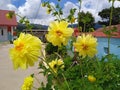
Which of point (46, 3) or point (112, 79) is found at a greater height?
point (46, 3)

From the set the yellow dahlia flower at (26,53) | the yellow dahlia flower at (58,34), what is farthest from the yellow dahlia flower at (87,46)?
the yellow dahlia flower at (26,53)

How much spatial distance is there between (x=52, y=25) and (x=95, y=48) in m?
0.20

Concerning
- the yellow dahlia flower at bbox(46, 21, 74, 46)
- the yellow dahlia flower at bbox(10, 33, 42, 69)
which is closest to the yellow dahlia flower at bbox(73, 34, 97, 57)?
the yellow dahlia flower at bbox(46, 21, 74, 46)

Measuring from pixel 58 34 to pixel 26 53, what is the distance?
0.55ft

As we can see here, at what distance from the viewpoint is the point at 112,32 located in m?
2.10

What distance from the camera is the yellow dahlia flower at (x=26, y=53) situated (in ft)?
4.52

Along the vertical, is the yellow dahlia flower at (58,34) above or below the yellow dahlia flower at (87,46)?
above

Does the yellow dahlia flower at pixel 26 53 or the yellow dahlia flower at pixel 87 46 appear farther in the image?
the yellow dahlia flower at pixel 87 46

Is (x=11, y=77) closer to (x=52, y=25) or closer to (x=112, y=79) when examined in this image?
(x=112, y=79)

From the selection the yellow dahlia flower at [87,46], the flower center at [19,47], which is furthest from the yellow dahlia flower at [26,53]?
the yellow dahlia flower at [87,46]

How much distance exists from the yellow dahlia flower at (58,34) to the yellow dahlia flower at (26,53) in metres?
0.08

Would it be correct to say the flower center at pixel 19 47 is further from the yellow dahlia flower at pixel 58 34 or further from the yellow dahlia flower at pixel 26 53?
the yellow dahlia flower at pixel 58 34

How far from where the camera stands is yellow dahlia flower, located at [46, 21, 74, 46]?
147cm

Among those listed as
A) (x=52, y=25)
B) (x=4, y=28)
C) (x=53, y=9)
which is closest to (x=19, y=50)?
(x=52, y=25)
